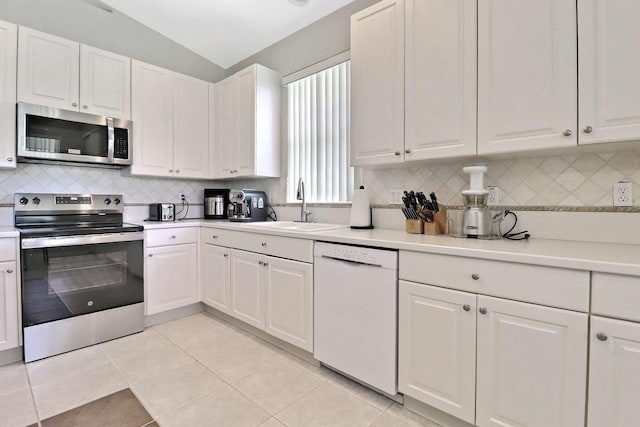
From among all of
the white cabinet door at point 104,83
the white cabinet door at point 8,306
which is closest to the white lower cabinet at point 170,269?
the white cabinet door at point 8,306

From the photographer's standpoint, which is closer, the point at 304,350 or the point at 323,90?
the point at 304,350

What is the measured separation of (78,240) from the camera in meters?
2.29

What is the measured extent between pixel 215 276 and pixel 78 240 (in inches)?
41.5

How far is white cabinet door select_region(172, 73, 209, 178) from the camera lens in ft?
10.6

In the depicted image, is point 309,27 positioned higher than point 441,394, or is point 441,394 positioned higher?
point 309,27

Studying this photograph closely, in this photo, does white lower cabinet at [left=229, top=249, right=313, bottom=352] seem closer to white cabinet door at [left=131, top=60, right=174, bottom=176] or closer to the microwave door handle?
white cabinet door at [left=131, top=60, right=174, bottom=176]

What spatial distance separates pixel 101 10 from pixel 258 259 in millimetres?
2814

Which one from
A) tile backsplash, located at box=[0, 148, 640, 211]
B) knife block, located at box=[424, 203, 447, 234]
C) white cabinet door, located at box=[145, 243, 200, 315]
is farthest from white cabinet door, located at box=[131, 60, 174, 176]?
knife block, located at box=[424, 203, 447, 234]

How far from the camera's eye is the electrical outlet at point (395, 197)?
2.29 meters

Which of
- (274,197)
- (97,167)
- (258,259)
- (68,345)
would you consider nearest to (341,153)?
(274,197)

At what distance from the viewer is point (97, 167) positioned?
9.61 ft

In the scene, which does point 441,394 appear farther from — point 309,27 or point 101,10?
point 101,10

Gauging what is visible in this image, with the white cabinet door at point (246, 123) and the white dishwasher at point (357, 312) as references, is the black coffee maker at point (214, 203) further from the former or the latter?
the white dishwasher at point (357, 312)

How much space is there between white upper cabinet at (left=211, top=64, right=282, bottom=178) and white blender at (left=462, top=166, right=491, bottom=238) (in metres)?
1.93
